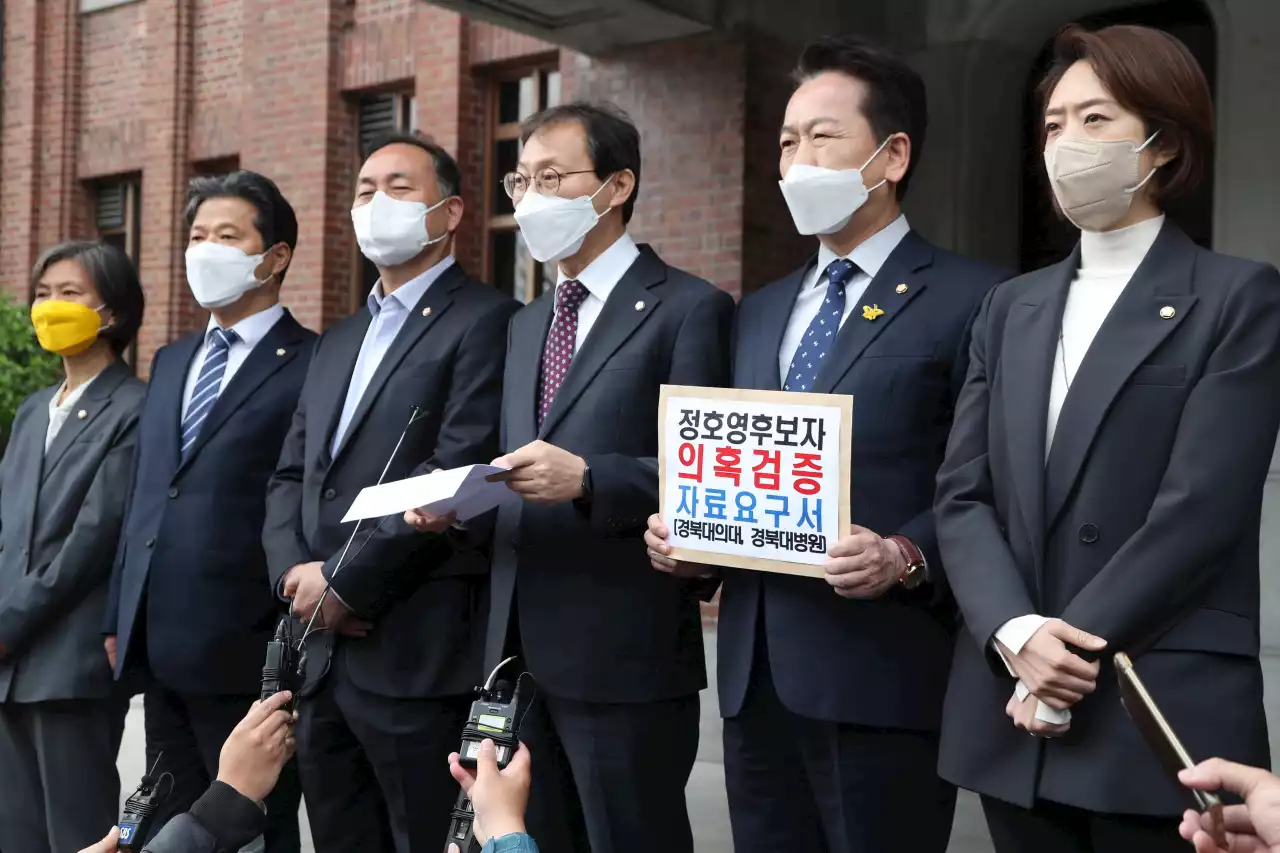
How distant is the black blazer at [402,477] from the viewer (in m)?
3.70

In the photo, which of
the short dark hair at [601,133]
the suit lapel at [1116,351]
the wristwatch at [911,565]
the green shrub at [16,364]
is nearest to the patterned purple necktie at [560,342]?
the short dark hair at [601,133]

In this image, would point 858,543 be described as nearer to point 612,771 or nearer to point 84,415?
point 612,771

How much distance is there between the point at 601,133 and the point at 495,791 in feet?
6.68

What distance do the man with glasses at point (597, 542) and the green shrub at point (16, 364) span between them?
26.2 ft

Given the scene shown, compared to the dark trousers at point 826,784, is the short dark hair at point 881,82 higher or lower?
higher

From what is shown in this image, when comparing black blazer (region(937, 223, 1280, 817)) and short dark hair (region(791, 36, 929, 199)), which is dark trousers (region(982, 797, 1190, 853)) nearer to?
black blazer (region(937, 223, 1280, 817))

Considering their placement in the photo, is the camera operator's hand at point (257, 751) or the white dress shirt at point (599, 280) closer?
the camera operator's hand at point (257, 751)

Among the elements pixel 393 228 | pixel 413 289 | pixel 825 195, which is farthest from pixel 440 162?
pixel 825 195

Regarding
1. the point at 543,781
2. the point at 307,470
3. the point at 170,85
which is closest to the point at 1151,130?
the point at 543,781

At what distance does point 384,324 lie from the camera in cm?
407

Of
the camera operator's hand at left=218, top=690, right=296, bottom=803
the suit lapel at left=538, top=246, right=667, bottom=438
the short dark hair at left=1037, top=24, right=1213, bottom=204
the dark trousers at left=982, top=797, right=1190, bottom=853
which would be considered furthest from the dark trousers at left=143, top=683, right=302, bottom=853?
the short dark hair at left=1037, top=24, right=1213, bottom=204

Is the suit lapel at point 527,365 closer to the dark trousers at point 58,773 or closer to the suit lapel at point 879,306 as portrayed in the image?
the suit lapel at point 879,306

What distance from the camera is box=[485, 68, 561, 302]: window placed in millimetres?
11023

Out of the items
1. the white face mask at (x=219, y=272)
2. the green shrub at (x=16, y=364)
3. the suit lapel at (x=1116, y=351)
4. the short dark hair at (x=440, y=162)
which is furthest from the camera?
the green shrub at (x=16, y=364)
